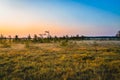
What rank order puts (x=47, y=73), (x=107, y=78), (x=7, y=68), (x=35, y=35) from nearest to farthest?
1. (x=107, y=78)
2. (x=47, y=73)
3. (x=7, y=68)
4. (x=35, y=35)

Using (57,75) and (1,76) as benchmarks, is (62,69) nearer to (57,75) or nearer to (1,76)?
(57,75)

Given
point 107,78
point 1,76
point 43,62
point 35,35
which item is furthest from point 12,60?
point 35,35

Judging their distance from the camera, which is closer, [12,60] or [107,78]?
[107,78]

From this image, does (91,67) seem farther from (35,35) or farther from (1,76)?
(35,35)

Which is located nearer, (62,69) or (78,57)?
(62,69)

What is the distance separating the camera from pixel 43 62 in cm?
1455

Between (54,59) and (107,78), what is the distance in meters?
4.99

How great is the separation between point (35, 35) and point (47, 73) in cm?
3292

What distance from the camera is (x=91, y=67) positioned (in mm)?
13109

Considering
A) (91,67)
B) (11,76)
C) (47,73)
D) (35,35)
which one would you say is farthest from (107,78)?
(35,35)

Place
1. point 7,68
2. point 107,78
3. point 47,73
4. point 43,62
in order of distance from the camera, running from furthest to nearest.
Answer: point 43,62
point 7,68
point 47,73
point 107,78

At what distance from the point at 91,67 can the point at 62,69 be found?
163 centimetres

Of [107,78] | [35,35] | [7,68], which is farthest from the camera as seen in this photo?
[35,35]

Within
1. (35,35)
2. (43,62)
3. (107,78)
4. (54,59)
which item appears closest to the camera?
(107,78)
